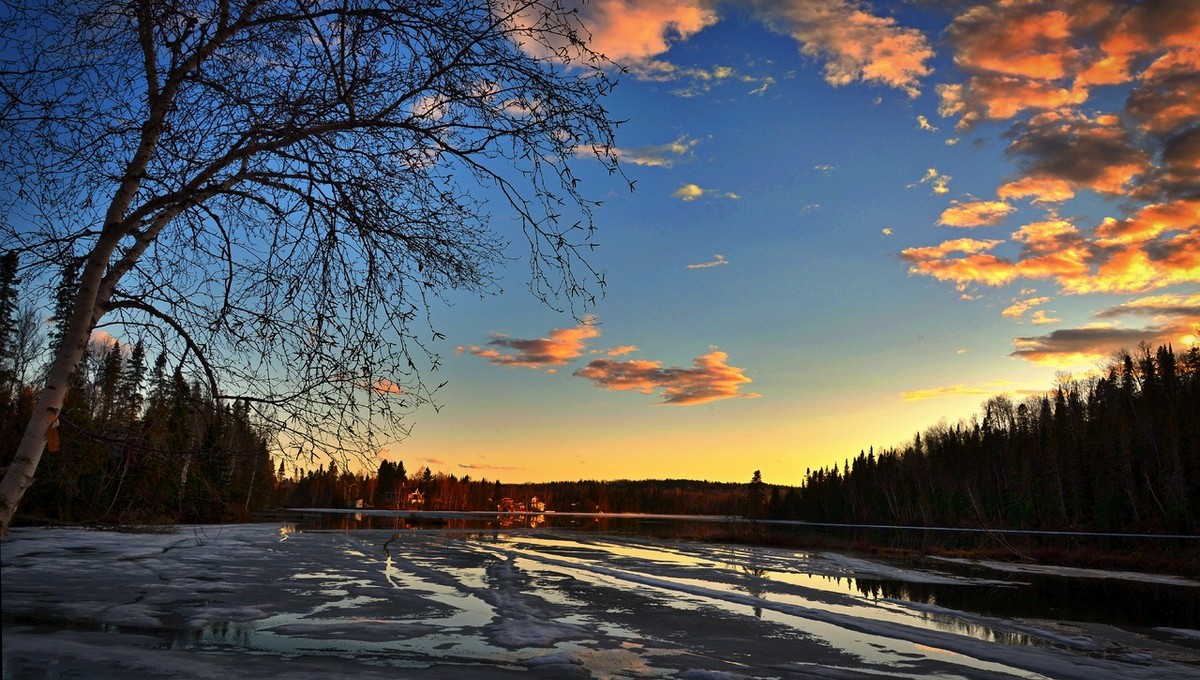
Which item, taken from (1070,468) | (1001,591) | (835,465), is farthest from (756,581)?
(835,465)

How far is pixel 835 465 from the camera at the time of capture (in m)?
177

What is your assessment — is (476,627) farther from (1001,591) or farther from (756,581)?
(1001,591)

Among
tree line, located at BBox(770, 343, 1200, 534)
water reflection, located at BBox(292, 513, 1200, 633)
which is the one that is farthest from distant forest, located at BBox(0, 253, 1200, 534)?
water reflection, located at BBox(292, 513, 1200, 633)

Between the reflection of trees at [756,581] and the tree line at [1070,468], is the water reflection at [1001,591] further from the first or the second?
the tree line at [1070,468]

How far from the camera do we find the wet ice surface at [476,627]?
872 centimetres

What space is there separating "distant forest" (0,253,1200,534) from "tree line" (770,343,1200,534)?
22 cm

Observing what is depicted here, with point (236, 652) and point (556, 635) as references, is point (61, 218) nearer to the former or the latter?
point (236, 652)

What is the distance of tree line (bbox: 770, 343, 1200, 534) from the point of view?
70688 mm

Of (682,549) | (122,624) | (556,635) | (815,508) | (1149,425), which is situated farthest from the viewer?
(815,508)

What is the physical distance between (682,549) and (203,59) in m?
38.7

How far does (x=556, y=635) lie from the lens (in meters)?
11.7

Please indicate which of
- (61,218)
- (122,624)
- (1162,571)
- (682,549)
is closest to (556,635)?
(122,624)

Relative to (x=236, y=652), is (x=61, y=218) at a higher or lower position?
higher

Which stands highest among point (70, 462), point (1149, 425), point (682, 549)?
point (1149, 425)
